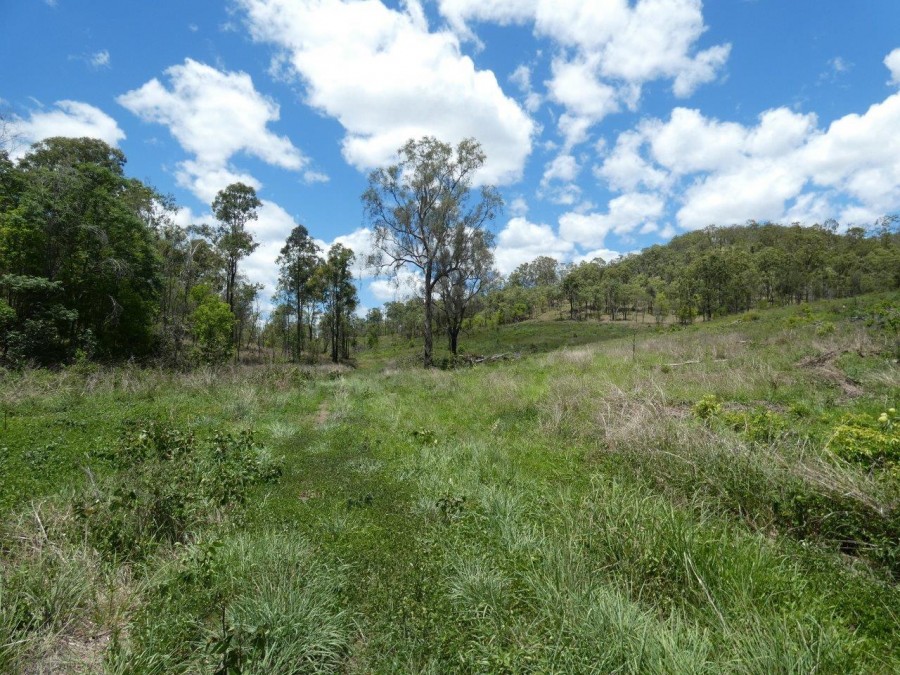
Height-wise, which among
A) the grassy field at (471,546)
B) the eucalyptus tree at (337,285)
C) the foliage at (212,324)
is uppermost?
the eucalyptus tree at (337,285)

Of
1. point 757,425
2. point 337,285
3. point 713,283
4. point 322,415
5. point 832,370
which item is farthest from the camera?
point 713,283

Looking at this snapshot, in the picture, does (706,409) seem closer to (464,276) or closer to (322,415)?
(322,415)

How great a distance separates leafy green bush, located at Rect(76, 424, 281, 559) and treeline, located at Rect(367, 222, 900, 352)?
20623 mm

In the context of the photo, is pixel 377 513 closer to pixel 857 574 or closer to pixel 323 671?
pixel 323 671

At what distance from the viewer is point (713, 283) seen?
5606 centimetres

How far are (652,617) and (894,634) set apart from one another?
1.62 metres

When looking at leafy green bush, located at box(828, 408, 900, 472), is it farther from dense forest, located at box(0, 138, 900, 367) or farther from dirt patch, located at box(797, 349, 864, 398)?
dense forest, located at box(0, 138, 900, 367)

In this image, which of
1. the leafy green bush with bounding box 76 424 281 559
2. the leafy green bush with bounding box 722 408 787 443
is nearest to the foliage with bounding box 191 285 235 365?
the leafy green bush with bounding box 76 424 281 559

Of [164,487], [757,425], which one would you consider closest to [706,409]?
[757,425]

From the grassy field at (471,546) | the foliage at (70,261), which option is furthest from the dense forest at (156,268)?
the grassy field at (471,546)

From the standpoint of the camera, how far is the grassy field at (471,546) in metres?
2.67

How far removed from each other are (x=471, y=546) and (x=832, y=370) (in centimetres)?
1162

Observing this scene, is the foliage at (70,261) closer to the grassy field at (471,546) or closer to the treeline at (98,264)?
the treeline at (98,264)

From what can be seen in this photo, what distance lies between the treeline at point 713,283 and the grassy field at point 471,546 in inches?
830
